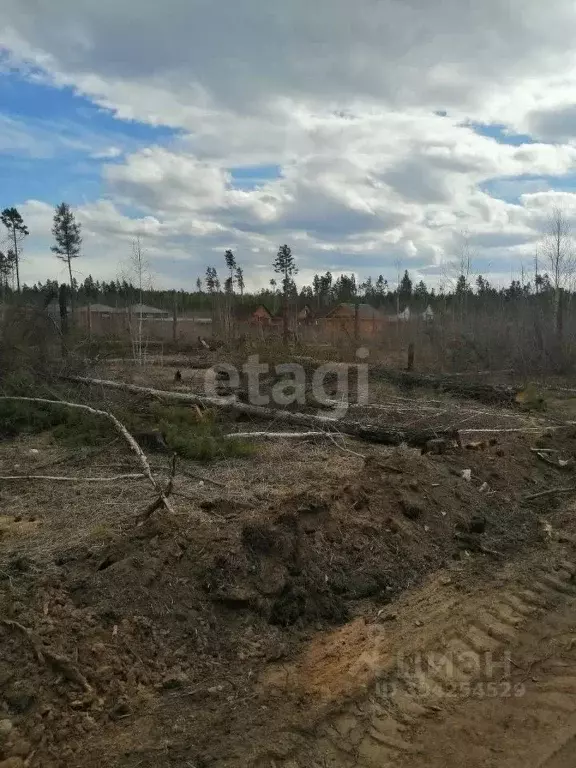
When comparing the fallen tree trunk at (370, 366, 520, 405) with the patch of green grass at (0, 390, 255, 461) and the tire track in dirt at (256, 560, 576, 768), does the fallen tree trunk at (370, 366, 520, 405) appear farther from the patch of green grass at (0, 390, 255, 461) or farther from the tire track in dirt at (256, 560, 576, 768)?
the tire track in dirt at (256, 560, 576, 768)

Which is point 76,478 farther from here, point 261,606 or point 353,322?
point 353,322

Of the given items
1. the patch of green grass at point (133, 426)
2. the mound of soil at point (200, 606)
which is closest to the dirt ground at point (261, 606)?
the mound of soil at point (200, 606)

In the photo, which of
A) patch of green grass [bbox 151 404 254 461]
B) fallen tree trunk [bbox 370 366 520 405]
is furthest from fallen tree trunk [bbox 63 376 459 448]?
fallen tree trunk [bbox 370 366 520 405]

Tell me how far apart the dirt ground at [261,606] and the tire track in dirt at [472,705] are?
0.05 ft

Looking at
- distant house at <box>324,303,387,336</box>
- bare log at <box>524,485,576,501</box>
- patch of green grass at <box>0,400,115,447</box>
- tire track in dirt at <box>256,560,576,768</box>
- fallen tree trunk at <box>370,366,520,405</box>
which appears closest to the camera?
tire track in dirt at <box>256,560,576,768</box>

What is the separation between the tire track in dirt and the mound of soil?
362 millimetres

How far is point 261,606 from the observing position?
413 cm

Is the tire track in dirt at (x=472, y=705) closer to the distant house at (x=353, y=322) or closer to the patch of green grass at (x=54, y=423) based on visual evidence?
the patch of green grass at (x=54, y=423)

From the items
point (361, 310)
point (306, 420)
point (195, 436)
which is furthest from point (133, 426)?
point (361, 310)

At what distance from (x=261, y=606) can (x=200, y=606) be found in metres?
0.41

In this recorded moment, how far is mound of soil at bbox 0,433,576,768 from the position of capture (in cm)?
296

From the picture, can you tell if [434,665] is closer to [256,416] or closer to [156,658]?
[156,658]

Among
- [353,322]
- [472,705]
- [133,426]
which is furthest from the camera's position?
[353,322]

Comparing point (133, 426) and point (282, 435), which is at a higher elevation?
point (133, 426)
